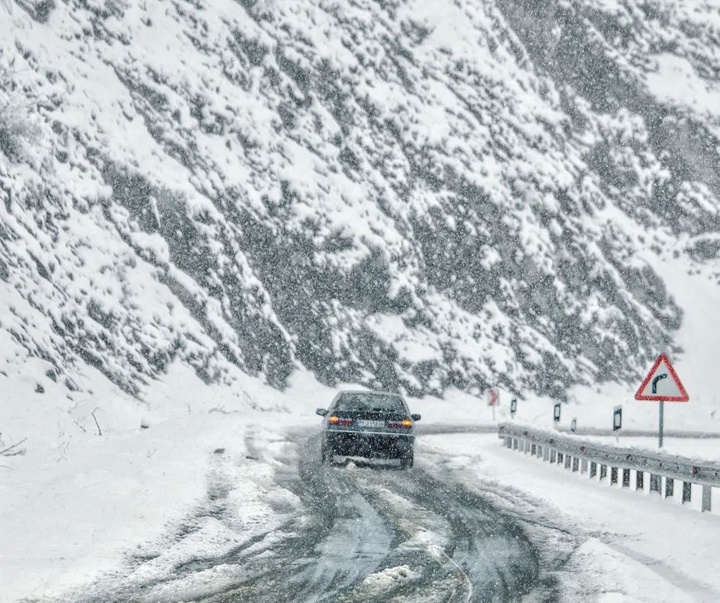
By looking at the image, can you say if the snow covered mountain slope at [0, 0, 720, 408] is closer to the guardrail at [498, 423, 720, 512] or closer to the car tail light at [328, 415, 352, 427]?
the car tail light at [328, 415, 352, 427]

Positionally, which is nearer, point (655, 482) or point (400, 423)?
point (655, 482)

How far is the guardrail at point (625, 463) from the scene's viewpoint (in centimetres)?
1193

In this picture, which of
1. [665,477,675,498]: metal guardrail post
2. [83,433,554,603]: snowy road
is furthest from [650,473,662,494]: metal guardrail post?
[83,433,554,603]: snowy road

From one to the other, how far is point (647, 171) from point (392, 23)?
1833 centimetres

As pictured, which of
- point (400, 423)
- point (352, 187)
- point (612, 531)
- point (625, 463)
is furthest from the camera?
point (352, 187)

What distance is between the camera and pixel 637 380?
51.5m

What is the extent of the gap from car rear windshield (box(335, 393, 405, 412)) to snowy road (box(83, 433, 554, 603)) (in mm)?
3854

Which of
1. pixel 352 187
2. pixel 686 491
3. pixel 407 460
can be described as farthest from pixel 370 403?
pixel 352 187

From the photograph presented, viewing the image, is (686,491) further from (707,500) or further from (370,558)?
(370,558)

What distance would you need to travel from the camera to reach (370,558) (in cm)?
845

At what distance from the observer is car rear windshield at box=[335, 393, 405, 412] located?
17109mm

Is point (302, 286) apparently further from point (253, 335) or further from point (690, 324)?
point (690, 324)

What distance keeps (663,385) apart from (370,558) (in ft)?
23.1

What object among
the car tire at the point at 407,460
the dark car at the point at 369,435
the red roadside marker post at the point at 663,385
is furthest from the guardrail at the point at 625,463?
the dark car at the point at 369,435
